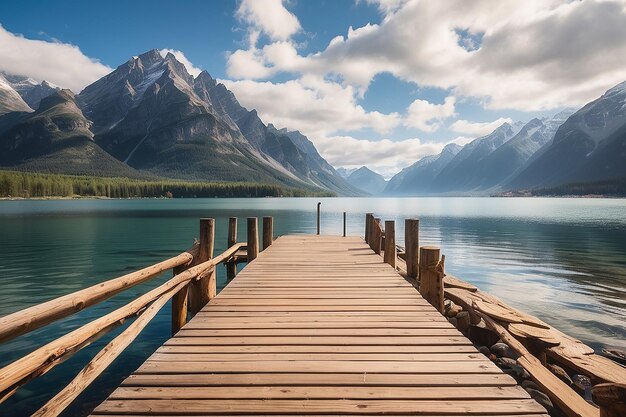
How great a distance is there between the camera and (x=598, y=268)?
2039cm

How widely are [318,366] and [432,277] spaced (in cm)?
417

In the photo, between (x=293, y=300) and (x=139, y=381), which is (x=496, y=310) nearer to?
(x=293, y=300)

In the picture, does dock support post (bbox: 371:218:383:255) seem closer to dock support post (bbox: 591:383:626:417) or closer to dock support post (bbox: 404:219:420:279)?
dock support post (bbox: 404:219:420:279)

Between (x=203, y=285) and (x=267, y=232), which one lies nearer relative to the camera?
(x=203, y=285)

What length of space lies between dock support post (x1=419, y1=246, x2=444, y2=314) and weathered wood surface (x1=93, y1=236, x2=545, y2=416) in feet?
1.41

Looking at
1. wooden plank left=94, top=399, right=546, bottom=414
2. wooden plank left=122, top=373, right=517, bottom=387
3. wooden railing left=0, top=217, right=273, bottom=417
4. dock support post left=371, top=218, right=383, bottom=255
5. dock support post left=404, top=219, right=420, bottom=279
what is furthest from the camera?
dock support post left=371, top=218, right=383, bottom=255

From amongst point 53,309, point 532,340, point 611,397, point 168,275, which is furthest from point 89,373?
point 168,275

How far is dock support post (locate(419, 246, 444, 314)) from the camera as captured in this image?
760cm

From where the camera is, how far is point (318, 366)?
4.32 meters

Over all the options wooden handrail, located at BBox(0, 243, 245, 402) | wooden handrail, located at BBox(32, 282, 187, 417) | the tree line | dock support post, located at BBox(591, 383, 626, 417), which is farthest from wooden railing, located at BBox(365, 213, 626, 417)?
the tree line

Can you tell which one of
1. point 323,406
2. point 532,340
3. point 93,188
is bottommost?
point 532,340

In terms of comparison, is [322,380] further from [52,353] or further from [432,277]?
[432,277]

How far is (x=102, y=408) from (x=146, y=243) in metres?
29.6

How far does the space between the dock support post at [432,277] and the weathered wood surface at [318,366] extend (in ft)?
1.41
